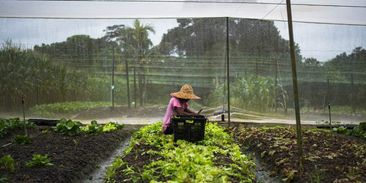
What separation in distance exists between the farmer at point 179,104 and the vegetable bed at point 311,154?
1.43 metres

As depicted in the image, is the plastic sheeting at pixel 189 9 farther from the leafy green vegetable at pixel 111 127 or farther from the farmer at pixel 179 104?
the leafy green vegetable at pixel 111 127

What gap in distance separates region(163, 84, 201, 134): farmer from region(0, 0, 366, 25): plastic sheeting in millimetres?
2081

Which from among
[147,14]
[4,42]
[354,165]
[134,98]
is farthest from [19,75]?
[354,165]

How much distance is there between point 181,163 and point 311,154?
2.17m

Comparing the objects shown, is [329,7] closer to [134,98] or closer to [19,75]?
[134,98]

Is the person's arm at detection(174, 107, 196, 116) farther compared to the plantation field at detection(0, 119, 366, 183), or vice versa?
the person's arm at detection(174, 107, 196, 116)

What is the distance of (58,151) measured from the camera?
698 cm

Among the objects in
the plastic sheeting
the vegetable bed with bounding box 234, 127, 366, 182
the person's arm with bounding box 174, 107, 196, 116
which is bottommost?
the vegetable bed with bounding box 234, 127, 366, 182

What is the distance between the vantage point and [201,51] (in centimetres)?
1085

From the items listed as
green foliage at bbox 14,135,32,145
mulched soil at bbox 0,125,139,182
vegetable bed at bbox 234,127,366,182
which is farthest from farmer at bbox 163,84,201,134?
green foliage at bbox 14,135,32,145

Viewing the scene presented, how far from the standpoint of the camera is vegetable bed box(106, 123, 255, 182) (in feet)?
16.2

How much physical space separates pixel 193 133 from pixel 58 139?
8.88 feet

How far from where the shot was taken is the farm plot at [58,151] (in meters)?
5.59

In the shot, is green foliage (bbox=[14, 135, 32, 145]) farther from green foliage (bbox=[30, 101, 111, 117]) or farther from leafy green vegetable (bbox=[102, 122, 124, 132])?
green foliage (bbox=[30, 101, 111, 117])
